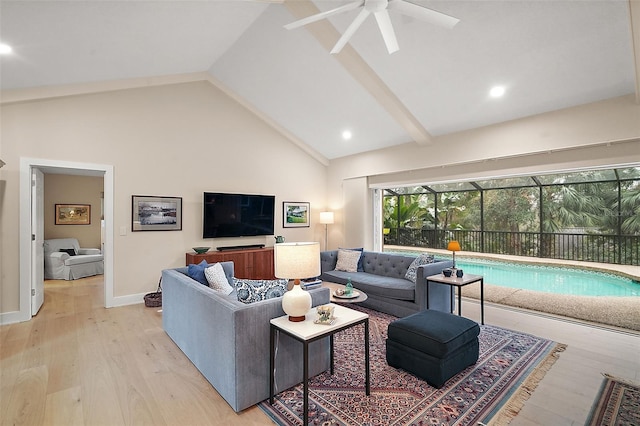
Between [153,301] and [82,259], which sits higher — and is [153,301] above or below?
below

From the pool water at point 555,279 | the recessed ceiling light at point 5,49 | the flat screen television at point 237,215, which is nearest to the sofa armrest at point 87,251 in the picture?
the flat screen television at point 237,215

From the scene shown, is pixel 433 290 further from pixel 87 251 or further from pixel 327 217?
pixel 87 251

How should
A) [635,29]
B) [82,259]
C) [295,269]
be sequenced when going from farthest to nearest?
[82,259] → [635,29] → [295,269]

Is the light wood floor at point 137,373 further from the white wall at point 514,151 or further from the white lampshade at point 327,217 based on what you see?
the white lampshade at point 327,217

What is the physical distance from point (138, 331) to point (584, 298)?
22.0 ft

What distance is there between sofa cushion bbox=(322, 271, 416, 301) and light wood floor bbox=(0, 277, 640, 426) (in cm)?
114

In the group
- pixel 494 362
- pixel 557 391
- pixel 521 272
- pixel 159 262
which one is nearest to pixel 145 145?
pixel 159 262

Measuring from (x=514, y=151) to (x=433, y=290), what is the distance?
2.50 metres

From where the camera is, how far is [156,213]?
5.14 metres

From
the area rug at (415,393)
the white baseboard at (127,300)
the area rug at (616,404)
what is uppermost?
the white baseboard at (127,300)

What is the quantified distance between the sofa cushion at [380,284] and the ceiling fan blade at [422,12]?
119 inches

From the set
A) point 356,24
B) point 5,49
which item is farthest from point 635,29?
point 5,49

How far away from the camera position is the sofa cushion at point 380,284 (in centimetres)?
406

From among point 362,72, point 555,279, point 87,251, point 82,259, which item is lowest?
point 555,279
